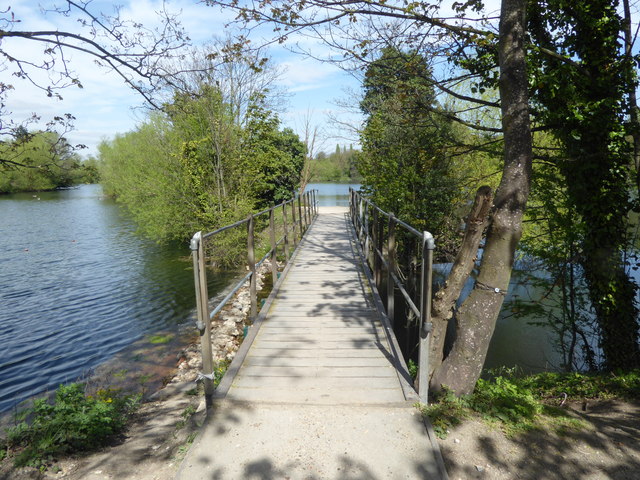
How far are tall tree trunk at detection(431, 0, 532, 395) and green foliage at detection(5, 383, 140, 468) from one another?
9.32 ft

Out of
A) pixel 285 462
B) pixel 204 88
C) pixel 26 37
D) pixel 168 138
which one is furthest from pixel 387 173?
pixel 168 138

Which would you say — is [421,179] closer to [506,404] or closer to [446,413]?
[506,404]

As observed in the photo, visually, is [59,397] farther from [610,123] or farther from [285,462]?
[610,123]

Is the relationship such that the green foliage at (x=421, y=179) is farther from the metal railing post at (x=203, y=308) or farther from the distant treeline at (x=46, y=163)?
the metal railing post at (x=203, y=308)

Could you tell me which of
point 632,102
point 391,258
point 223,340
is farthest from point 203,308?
A: point 632,102

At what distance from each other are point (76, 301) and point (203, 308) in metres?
9.74

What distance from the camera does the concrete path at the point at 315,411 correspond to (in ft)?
7.49

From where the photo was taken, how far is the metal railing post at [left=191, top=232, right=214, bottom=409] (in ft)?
8.87

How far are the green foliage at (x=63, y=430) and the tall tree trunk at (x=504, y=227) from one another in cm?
284

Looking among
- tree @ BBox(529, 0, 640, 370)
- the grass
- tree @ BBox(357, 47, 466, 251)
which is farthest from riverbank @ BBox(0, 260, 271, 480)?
tree @ BBox(529, 0, 640, 370)

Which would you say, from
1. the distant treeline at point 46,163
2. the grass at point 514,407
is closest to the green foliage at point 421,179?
the grass at point 514,407

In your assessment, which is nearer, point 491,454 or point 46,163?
point 491,454

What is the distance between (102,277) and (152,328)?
211 inches

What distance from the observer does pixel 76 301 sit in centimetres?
1067
